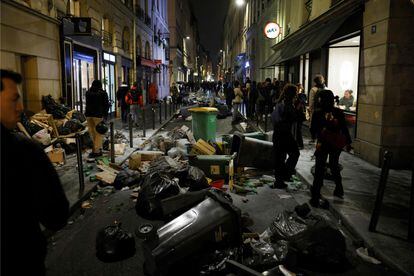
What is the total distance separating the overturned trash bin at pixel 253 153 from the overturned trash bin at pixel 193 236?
13.6 feet

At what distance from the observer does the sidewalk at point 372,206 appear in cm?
447

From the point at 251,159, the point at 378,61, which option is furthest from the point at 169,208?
the point at 378,61

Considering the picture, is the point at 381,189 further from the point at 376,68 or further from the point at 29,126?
the point at 29,126

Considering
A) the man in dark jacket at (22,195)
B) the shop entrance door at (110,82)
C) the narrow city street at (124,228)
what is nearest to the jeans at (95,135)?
the narrow city street at (124,228)

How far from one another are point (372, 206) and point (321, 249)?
2.34 metres

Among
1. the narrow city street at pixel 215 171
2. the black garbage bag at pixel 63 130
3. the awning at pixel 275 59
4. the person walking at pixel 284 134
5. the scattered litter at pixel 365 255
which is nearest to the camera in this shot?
the narrow city street at pixel 215 171

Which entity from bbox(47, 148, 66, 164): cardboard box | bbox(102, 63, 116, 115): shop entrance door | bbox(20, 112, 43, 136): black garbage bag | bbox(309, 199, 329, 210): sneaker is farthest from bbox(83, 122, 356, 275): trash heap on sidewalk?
bbox(102, 63, 116, 115): shop entrance door

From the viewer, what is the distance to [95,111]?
34.6 feet

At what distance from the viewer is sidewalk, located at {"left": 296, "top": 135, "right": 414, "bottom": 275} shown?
4472 mm

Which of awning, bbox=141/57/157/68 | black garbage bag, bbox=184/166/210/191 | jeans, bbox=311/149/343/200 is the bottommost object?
black garbage bag, bbox=184/166/210/191

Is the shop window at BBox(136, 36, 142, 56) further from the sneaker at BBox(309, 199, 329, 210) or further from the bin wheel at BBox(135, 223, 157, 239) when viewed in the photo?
the bin wheel at BBox(135, 223, 157, 239)

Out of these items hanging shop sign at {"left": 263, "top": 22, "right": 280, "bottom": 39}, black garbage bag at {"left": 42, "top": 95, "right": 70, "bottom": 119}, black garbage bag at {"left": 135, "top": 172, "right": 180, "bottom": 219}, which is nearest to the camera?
black garbage bag at {"left": 135, "top": 172, "right": 180, "bottom": 219}

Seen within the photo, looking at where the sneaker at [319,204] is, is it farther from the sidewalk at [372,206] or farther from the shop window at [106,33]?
the shop window at [106,33]

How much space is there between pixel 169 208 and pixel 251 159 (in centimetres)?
371
